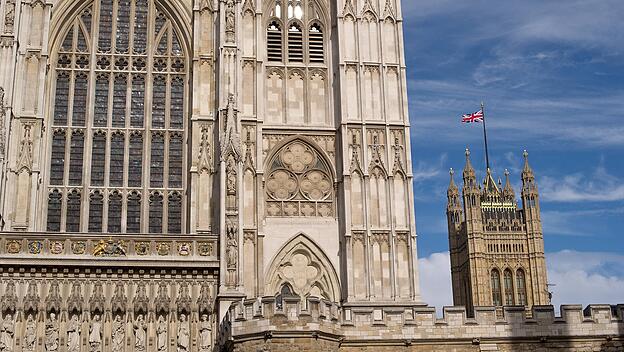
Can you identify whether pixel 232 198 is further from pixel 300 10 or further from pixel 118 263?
pixel 300 10

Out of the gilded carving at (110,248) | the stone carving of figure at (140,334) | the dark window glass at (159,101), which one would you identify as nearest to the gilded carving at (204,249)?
the gilded carving at (110,248)

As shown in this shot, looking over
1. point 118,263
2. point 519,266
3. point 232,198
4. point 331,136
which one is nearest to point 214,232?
point 232,198

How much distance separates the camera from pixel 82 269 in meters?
23.0

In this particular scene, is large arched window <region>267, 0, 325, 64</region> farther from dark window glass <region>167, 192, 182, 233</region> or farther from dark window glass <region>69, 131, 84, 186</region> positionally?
dark window glass <region>69, 131, 84, 186</region>

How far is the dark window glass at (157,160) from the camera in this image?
87.9 ft

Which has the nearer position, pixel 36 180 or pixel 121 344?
pixel 121 344

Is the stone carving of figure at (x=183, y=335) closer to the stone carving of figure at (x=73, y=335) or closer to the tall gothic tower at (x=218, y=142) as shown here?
the tall gothic tower at (x=218, y=142)

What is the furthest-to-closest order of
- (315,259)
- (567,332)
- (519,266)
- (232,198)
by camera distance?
(519,266) < (315,259) < (232,198) < (567,332)

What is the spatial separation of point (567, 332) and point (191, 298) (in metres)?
8.89

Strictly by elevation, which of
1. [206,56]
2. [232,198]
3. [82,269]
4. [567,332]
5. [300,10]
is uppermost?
[300,10]

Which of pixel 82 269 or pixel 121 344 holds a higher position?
pixel 82 269

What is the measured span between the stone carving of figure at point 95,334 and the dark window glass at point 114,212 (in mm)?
3948

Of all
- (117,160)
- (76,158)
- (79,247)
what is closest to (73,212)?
(76,158)

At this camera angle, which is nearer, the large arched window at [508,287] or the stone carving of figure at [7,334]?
the stone carving of figure at [7,334]
